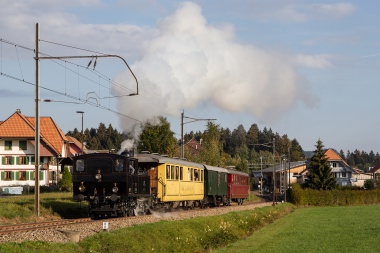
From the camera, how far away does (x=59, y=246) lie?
58.7 feet

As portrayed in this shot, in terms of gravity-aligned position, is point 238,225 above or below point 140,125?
below

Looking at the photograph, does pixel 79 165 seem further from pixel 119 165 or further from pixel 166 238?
pixel 166 238

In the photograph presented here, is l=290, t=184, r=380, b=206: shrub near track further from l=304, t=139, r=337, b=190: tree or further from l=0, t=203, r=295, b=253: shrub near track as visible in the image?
l=0, t=203, r=295, b=253: shrub near track

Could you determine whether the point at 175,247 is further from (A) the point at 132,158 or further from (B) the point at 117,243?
(A) the point at 132,158

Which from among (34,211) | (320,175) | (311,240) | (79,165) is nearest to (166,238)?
(311,240)

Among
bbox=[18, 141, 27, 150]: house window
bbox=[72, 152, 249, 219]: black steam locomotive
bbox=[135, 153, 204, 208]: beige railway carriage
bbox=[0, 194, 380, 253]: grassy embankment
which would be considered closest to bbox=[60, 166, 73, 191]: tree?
bbox=[18, 141, 27, 150]: house window

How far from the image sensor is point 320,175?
98.8 meters

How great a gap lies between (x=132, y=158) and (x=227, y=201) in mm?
28688

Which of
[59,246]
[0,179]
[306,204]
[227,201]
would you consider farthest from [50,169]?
[59,246]

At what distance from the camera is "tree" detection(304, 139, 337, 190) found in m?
98.1

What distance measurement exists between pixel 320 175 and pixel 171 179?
6156 centimetres

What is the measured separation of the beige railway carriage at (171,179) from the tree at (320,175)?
170ft

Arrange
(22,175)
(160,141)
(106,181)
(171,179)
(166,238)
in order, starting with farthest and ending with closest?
(22,175), (160,141), (171,179), (106,181), (166,238)

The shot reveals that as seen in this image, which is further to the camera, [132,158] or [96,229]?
[132,158]
